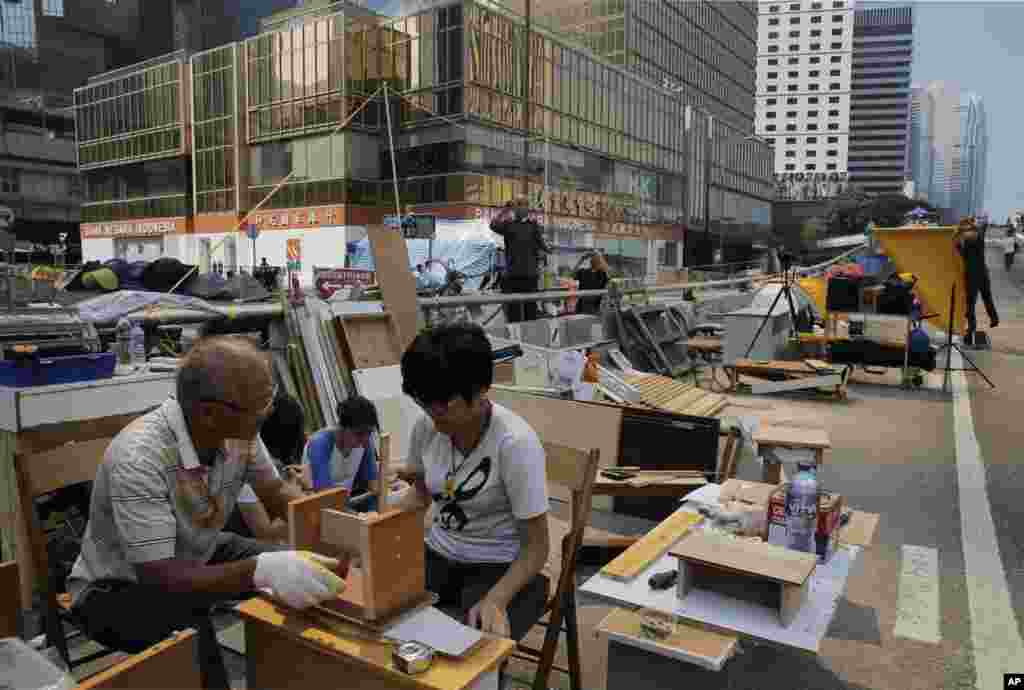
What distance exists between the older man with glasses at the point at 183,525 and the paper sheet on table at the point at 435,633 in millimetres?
→ 200

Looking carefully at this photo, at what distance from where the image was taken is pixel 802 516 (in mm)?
2928

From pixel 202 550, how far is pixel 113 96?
6492 cm

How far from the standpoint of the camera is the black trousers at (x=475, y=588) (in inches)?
101

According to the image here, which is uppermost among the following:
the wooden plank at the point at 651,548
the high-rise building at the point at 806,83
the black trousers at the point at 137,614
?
the high-rise building at the point at 806,83

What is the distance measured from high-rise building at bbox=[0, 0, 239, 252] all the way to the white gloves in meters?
63.3

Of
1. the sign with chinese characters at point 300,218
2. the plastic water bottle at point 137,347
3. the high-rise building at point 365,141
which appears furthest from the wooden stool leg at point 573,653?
the sign with chinese characters at point 300,218

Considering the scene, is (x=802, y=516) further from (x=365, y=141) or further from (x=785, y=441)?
(x=365, y=141)

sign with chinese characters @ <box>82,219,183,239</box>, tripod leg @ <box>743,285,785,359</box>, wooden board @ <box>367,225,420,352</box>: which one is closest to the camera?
wooden board @ <box>367,225,420,352</box>

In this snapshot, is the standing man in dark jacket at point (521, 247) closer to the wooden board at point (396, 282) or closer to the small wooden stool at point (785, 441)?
the wooden board at point (396, 282)

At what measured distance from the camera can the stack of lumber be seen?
7.03 m

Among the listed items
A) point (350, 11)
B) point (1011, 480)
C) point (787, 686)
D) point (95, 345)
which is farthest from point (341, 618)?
point (350, 11)

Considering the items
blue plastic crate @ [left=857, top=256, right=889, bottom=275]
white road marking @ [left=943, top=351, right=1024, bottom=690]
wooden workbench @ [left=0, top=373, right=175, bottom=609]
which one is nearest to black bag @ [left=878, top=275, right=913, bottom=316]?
blue plastic crate @ [left=857, top=256, right=889, bottom=275]

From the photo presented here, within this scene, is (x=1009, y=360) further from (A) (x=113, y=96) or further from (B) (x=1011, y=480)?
(A) (x=113, y=96)

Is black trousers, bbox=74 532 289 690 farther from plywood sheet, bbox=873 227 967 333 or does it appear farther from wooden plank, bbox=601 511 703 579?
plywood sheet, bbox=873 227 967 333
